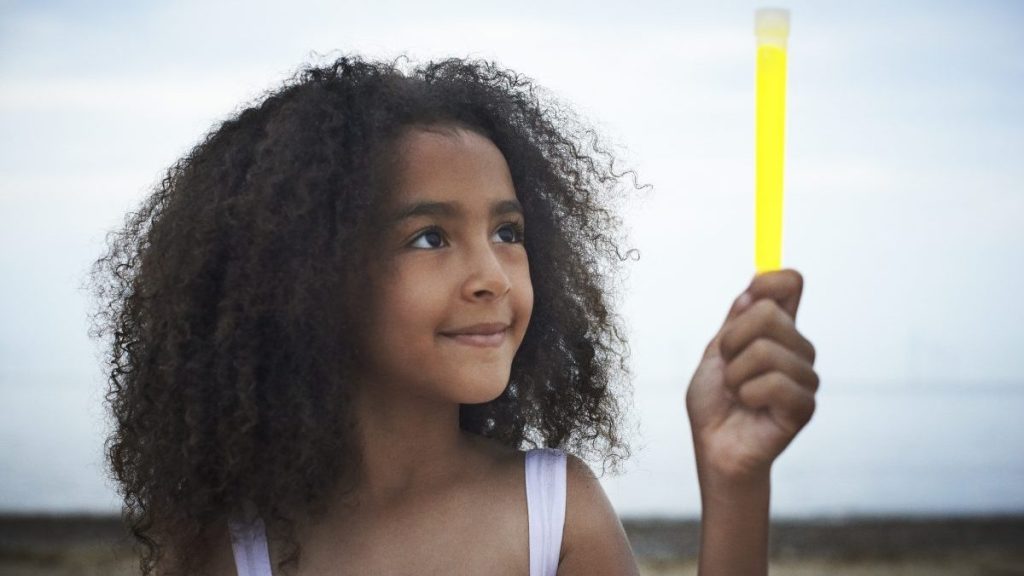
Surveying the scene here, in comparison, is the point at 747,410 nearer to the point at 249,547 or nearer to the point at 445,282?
the point at 445,282

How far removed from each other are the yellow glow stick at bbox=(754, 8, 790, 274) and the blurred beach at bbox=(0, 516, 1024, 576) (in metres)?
6.68

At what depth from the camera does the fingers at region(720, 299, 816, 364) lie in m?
1.54

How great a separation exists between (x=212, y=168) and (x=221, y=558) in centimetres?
84

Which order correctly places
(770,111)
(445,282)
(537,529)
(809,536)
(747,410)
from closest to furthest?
1. (770,111)
2. (747,410)
3. (445,282)
4. (537,529)
5. (809,536)

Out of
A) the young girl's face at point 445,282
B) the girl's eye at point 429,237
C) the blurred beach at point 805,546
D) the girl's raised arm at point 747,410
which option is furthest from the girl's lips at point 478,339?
the blurred beach at point 805,546

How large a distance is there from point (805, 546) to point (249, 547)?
751 centimetres

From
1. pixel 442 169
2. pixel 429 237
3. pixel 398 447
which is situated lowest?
pixel 398 447

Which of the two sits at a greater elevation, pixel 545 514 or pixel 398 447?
pixel 398 447

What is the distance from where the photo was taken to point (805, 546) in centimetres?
896

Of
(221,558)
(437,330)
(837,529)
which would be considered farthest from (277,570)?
(837,529)

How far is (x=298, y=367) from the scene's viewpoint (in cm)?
223

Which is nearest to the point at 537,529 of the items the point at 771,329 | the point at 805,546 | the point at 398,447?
the point at 398,447

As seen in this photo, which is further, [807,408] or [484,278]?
[484,278]

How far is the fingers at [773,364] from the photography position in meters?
1.53
